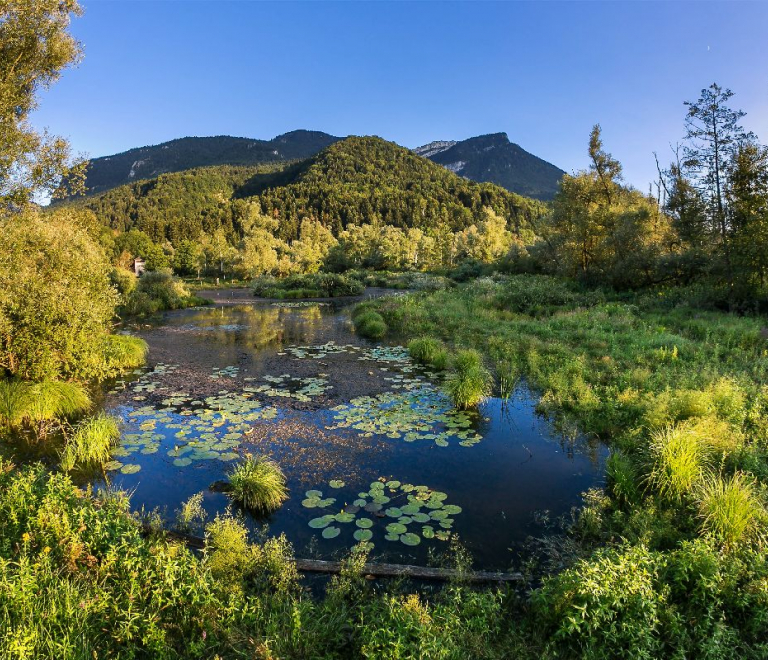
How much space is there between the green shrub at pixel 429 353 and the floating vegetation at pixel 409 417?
9.41 ft

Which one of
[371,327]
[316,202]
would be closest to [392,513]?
[371,327]

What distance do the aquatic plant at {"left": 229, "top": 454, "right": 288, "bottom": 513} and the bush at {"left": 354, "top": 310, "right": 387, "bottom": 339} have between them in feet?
51.0

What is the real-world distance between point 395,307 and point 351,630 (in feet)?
87.9

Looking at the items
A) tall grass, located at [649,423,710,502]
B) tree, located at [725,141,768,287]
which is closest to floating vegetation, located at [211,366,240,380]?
tall grass, located at [649,423,710,502]

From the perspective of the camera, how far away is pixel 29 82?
11.5m

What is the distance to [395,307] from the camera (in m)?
30.8

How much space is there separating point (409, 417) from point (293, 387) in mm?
4468

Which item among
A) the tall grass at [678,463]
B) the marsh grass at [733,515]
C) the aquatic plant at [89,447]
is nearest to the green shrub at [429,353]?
the tall grass at [678,463]

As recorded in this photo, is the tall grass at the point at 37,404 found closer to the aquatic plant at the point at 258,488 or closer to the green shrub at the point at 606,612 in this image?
the aquatic plant at the point at 258,488

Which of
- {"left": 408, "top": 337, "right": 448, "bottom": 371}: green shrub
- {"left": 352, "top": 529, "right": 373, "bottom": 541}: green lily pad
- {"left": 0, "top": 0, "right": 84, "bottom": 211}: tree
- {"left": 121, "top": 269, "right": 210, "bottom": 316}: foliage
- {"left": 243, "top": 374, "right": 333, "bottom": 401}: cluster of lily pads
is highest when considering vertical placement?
{"left": 0, "top": 0, "right": 84, "bottom": 211}: tree

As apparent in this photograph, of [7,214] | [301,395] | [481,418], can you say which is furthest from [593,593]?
[7,214]

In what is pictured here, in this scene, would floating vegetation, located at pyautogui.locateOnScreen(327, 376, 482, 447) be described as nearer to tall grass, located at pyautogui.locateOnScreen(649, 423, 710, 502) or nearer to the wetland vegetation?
the wetland vegetation

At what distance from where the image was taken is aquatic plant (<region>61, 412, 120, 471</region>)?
8398mm

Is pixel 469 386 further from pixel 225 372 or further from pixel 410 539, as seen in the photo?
pixel 225 372
